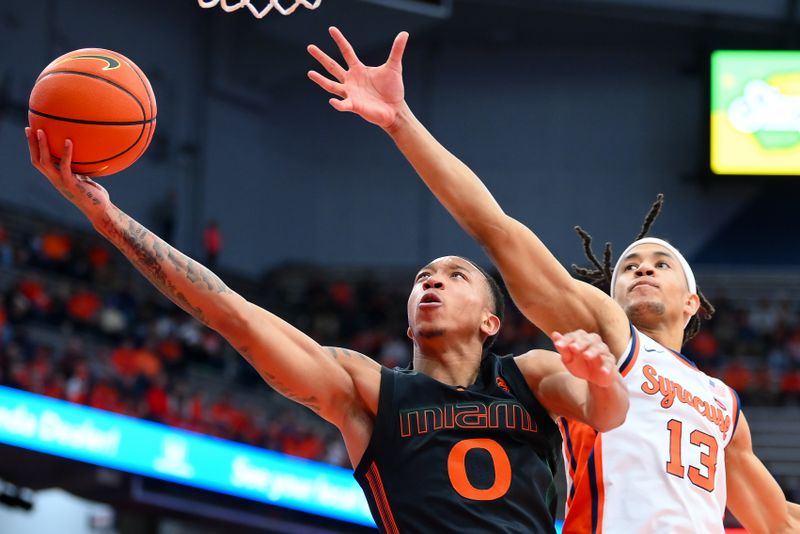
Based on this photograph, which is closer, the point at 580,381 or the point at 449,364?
the point at 580,381

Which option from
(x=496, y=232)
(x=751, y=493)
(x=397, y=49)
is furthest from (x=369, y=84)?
(x=751, y=493)

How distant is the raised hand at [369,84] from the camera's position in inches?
160

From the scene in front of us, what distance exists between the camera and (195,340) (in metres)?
16.7

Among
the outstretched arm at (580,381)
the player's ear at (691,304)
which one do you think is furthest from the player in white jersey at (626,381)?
the player's ear at (691,304)

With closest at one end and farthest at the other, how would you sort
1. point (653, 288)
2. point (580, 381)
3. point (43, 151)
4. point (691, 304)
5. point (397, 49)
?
point (43, 151)
point (580, 381)
point (397, 49)
point (653, 288)
point (691, 304)

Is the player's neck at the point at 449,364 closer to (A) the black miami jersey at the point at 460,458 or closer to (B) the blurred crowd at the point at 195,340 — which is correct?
(A) the black miami jersey at the point at 460,458

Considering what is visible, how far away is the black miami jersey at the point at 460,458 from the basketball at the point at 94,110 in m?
1.13

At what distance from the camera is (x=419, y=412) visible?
3965mm

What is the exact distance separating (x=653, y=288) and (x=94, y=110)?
2.07 m

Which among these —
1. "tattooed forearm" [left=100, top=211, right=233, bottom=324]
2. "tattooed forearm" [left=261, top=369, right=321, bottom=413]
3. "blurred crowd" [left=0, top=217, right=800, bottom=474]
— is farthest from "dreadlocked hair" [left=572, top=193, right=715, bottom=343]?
"blurred crowd" [left=0, top=217, right=800, bottom=474]

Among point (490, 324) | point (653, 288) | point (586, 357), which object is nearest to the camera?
point (586, 357)

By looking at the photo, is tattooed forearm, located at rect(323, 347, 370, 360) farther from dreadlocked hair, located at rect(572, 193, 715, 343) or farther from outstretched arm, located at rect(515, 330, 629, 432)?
dreadlocked hair, located at rect(572, 193, 715, 343)

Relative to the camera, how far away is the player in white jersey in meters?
3.95

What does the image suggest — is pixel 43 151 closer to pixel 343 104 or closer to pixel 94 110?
pixel 94 110
